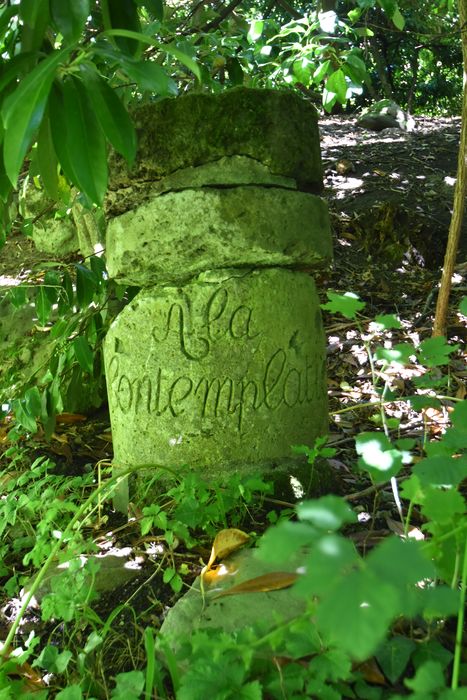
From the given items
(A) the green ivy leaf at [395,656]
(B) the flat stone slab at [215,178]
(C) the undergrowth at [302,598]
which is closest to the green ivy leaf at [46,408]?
(C) the undergrowth at [302,598]

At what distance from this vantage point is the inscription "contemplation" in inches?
76.8

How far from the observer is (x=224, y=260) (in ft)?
6.33

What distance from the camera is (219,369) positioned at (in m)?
1.94

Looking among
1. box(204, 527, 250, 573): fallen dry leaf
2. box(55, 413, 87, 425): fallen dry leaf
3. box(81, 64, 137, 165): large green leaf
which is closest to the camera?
box(81, 64, 137, 165): large green leaf

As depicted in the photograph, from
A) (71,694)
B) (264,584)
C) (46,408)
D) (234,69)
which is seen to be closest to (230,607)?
(264,584)

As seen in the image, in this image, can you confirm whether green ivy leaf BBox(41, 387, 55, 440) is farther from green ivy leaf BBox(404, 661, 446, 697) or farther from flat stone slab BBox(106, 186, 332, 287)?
green ivy leaf BBox(404, 661, 446, 697)

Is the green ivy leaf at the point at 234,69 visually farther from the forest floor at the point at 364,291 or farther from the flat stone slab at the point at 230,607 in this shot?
the flat stone slab at the point at 230,607

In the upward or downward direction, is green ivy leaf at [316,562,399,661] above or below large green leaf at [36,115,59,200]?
below

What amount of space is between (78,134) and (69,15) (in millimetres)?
245

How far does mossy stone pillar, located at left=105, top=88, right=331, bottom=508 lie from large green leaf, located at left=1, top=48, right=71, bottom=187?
794 mm

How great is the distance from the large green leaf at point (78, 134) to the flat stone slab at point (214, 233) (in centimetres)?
52

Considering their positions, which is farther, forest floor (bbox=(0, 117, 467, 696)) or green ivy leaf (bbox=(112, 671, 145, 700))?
forest floor (bbox=(0, 117, 467, 696))

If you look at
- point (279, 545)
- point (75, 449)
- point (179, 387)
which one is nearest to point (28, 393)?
point (75, 449)

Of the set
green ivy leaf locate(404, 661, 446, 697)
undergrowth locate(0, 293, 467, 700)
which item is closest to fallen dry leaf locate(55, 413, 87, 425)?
undergrowth locate(0, 293, 467, 700)
